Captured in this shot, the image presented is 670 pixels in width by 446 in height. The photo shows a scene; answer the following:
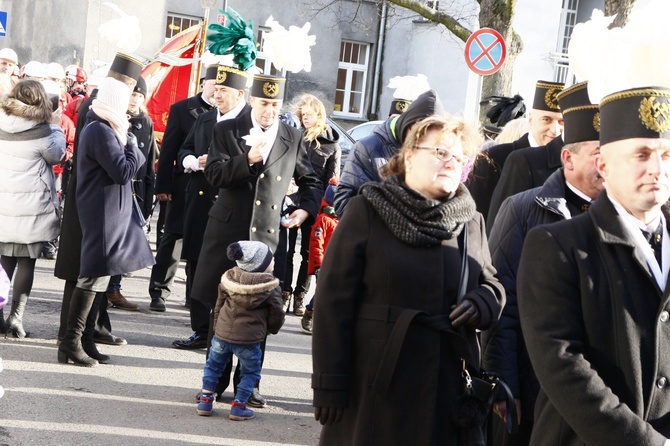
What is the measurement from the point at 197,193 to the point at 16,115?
5.31 ft

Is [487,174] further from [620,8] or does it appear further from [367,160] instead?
[620,8]

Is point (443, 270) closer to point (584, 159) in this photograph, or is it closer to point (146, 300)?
point (584, 159)

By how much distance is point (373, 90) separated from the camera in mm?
32781

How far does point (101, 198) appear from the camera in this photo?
24.9 ft

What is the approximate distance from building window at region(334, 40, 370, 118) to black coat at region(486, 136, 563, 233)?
2722cm

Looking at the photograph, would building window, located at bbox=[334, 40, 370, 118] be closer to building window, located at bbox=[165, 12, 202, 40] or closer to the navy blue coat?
building window, located at bbox=[165, 12, 202, 40]

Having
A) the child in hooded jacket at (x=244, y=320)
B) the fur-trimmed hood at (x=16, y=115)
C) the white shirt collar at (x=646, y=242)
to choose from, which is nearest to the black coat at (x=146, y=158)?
the fur-trimmed hood at (x=16, y=115)

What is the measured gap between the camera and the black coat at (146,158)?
10.4m

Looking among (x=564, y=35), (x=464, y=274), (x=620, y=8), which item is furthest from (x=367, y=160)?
(x=564, y=35)

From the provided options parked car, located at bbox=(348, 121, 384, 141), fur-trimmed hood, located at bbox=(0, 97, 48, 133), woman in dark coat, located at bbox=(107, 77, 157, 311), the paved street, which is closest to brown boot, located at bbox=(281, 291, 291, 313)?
the paved street

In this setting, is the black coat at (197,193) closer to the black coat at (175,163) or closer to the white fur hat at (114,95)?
the black coat at (175,163)

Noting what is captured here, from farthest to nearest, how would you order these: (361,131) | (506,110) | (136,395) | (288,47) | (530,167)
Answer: (361,131)
(506,110)
(288,47)
(136,395)
(530,167)

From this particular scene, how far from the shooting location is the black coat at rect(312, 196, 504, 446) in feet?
13.8

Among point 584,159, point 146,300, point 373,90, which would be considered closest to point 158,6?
point 373,90
